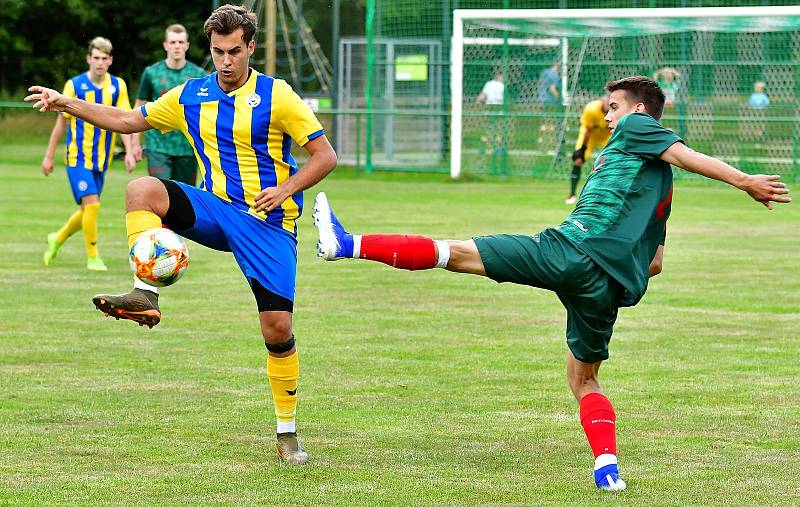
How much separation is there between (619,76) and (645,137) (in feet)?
72.8

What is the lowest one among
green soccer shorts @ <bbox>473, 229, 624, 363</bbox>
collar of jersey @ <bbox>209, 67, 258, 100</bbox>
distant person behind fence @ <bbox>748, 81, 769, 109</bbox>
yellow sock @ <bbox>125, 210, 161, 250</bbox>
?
distant person behind fence @ <bbox>748, 81, 769, 109</bbox>

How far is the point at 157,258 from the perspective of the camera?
592 cm

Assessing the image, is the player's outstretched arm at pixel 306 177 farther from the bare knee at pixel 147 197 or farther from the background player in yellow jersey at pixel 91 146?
the background player in yellow jersey at pixel 91 146

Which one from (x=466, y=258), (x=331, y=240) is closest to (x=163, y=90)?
(x=331, y=240)

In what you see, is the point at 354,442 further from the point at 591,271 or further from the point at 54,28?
the point at 54,28

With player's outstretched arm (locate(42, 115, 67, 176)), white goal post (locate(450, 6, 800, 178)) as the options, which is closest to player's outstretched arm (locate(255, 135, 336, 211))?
player's outstretched arm (locate(42, 115, 67, 176))

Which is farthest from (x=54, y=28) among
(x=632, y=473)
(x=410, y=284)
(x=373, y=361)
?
(x=632, y=473)

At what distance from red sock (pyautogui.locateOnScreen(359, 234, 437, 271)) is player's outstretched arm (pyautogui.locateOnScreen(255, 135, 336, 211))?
0.56 meters

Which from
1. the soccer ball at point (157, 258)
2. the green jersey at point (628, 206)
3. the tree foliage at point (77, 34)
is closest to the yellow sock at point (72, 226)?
the soccer ball at point (157, 258)

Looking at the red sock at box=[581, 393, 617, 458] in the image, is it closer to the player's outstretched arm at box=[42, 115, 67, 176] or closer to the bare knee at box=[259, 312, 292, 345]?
the bare knee at box=[259, 312, 292, 345]

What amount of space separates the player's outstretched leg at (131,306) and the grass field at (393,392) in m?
0.69

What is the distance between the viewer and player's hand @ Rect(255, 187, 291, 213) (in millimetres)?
6266

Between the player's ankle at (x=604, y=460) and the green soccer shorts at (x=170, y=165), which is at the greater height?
the green soccer shorts at (x=170, y=165)

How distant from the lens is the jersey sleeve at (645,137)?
5.72m
